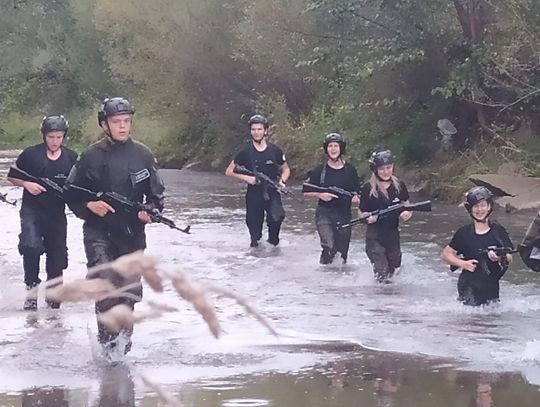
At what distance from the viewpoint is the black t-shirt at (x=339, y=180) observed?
1330cm

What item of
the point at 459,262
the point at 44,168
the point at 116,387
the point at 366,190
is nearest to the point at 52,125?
the point at 44,168

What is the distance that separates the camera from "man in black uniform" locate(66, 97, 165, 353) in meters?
8.47

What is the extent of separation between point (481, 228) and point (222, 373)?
10.2 feet

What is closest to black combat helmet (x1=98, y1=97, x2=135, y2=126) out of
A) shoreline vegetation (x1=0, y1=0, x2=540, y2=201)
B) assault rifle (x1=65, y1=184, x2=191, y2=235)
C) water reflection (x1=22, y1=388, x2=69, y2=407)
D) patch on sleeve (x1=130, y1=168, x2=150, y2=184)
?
patch on sleeve (x1=130, y1=168, x2=150, y2=184)

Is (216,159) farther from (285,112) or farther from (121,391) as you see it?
(121,391)

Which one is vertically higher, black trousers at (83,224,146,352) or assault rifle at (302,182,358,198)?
assault rifle at (302,182,358,198)

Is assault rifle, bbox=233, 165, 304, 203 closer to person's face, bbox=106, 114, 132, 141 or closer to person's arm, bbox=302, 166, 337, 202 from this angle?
person's arm, bbox=302, 166, 337, 202

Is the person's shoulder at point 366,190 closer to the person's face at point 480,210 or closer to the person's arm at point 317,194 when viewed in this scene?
the person's arm at point 317,194

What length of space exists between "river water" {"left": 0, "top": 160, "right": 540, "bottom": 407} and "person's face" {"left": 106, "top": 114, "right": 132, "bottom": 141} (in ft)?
4.02

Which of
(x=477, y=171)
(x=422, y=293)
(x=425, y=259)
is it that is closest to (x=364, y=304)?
(x=422, y=293)

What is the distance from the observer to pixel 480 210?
10281 millimetres

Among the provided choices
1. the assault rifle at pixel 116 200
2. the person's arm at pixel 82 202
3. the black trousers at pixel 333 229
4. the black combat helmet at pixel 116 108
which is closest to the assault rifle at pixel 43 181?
the person's arm at pixel 82 202

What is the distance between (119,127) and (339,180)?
524 centimetres

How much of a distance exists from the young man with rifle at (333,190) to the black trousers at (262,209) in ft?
5.21
